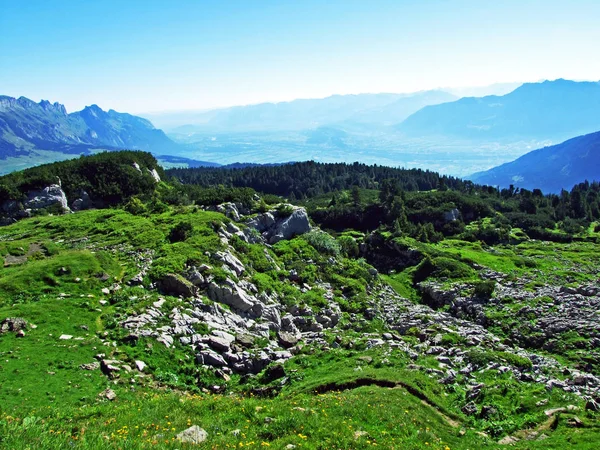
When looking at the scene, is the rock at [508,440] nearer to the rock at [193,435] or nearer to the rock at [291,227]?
the rock at [193,435]

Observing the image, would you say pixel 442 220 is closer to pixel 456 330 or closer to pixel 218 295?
pixel 456 330

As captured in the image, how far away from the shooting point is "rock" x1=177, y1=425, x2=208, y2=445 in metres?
12.1

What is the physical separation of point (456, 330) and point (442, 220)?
234 feet

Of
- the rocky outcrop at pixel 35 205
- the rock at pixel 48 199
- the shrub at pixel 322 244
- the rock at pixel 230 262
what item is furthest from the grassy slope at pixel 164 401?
the rock at pixel 48 199

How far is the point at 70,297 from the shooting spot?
1014 inches

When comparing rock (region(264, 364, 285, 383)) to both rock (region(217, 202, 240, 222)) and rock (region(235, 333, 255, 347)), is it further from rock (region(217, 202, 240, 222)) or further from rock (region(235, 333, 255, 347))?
rock (region(217, 202, 240, 222))

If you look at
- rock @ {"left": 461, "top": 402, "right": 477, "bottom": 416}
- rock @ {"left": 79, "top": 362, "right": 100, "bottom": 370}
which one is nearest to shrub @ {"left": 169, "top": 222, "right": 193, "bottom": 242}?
rock @ {"left": 79, "top": 362, "right": 100, "bottom": 370}

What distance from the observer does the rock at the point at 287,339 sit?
28.1 metres

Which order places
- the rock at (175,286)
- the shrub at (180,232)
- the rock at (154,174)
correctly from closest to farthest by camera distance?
the rock at (175,286), the shrub at (180,232), the rock at (154,174)

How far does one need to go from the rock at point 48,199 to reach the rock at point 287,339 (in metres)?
49.8

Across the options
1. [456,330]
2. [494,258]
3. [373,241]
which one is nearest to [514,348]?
[456,330]

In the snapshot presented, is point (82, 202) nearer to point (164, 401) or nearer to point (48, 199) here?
point (48, 199)

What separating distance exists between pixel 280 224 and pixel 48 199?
3770 cm

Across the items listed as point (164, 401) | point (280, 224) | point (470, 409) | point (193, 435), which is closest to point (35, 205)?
point (280, 224)
